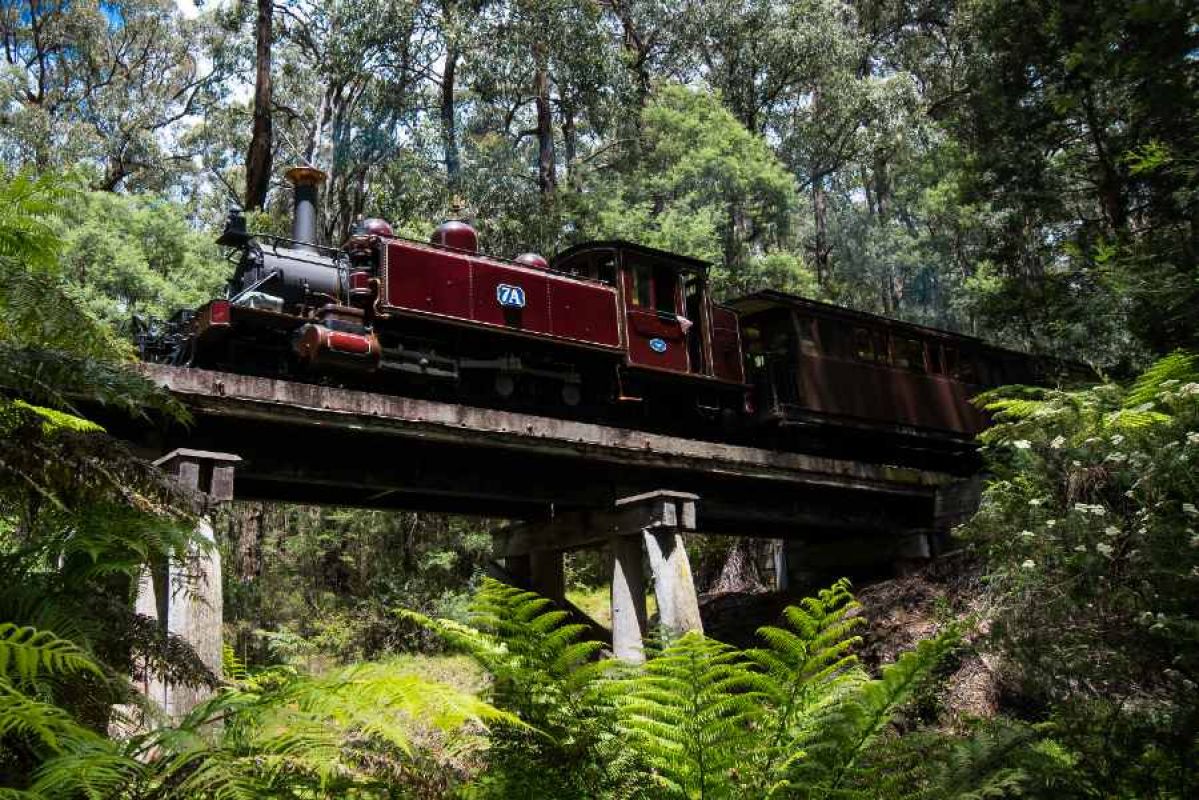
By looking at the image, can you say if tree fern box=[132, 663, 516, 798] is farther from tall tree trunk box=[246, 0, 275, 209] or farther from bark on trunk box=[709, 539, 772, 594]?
tall tree trunk box=[246, 0, 275, 209]

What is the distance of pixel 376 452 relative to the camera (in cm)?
1077

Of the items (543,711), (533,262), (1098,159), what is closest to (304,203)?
(533,262)

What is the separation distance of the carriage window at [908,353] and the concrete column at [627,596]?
7.15 metres

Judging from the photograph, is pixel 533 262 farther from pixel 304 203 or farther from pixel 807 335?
pixel 807 335

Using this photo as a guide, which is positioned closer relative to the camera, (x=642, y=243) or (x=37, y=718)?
(x=37, y=718)

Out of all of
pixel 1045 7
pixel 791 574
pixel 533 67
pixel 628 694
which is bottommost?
pixel 628 694

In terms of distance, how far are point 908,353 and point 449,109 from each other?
1628 centimetres

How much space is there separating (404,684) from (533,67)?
26.6 metres

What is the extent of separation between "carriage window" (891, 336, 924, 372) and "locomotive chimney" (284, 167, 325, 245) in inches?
372

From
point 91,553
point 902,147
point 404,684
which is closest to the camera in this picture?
point 404,684

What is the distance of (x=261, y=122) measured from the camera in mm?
22047

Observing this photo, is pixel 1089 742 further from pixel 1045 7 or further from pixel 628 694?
pixel 1045 7

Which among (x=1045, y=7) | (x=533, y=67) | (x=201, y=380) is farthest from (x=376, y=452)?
(x=533, y=67)

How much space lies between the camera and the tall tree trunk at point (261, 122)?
2219cm
